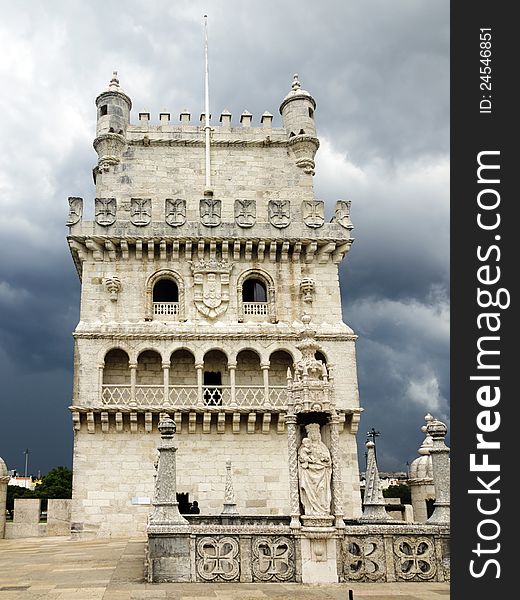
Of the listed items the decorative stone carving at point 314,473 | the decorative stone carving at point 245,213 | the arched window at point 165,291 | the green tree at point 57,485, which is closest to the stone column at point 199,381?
the arched window at point 165,291

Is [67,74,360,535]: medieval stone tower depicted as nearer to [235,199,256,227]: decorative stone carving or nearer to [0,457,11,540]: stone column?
[235,199,256,227]: decorative stone carving

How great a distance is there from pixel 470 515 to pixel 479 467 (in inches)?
24.2

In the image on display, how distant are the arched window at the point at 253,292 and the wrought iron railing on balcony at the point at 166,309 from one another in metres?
4.20

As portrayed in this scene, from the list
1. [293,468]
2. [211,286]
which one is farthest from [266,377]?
[293,468]

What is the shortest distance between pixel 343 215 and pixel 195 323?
993 cm

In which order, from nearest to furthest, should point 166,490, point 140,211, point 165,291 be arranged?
point 166,490 < point 140,211 < point 165,291

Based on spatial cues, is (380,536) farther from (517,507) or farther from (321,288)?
(321,288)

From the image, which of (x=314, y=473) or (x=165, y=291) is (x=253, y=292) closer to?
(x=165, y=291)

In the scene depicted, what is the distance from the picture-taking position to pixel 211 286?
107 ft

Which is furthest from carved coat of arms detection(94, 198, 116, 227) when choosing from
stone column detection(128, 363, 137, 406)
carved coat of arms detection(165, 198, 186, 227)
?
stone column detection(128, 363, 137, 406)

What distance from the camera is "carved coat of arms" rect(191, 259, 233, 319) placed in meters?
32.2

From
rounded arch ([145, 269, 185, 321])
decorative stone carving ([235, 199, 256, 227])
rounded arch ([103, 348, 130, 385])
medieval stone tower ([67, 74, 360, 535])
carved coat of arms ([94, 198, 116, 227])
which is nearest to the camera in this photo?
medieval stone tower ([67, 74, 360, 535])

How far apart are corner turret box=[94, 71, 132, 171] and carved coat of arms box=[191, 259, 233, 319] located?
8613mm

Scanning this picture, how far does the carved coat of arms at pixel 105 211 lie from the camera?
32625 mm
